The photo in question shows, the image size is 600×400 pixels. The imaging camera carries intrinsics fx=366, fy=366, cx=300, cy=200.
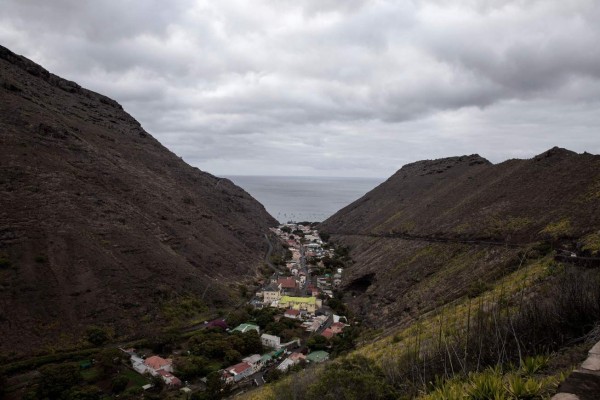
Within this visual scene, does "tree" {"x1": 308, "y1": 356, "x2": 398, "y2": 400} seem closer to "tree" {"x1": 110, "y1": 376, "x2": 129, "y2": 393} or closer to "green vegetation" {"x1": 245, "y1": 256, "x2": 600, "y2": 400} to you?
"green vegetation" {"x1": 245, "y1": 256, "x2": 600, "y2": 400}

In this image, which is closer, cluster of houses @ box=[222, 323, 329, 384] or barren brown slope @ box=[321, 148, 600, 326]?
cluster of houses @ box=[222, 323, 329, 384]

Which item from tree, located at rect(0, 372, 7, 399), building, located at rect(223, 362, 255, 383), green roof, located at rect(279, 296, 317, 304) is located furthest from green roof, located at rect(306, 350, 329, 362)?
Result: tree, located at rect(0, 372, 7, 399)

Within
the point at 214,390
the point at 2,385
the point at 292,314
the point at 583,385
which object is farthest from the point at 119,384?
the point at 583,385

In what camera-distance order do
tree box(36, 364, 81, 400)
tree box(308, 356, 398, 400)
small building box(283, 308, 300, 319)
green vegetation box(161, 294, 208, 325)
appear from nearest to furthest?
tree box(308, 356, 398, 400) → tree box(36, 364, 81, 400) → green vegetation box(161, 294, 208, 325) → small building box(283, 308, 300, 319)

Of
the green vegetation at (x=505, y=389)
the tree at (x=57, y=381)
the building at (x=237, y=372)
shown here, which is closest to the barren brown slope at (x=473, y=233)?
the green vegetation at (x=505, y=389)

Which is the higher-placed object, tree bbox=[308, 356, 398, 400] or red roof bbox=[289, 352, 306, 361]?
tree bbox=[308, 356, 398, 400]

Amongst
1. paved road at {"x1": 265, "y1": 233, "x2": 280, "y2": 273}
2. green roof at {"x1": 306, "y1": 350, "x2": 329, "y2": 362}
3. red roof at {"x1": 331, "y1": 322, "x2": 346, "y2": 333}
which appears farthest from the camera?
paved road at {"x1": 265, "y1": 233, "x2": 280, "y2": 273}

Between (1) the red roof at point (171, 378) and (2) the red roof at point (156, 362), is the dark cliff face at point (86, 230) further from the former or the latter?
(1) the red roof at point (171, 378)
